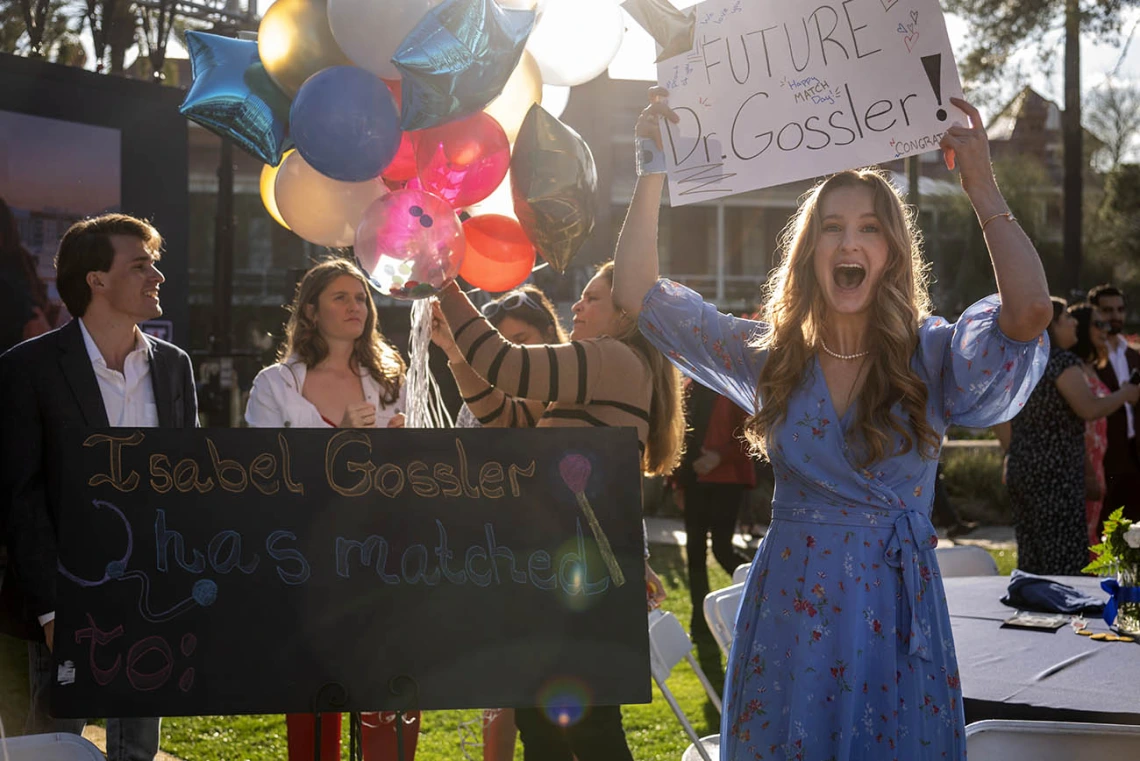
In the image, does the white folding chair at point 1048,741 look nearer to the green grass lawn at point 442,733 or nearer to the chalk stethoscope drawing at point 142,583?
the chalk stethoscope drawing at point 142,583

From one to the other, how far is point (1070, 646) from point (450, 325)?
192 cm

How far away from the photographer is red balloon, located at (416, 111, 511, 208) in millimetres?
2791

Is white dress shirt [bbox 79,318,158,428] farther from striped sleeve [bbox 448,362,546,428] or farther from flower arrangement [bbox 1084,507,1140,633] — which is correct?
flower arrangement [bbox 1084,507,1140,633]

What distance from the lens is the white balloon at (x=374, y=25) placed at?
271 centimetres

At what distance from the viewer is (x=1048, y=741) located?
2.32 m

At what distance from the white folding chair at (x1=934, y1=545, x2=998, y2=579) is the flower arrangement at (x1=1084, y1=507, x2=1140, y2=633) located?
1503mm

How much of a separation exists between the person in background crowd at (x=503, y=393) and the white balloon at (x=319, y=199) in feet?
1.57

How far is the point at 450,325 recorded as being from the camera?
288 centimetres

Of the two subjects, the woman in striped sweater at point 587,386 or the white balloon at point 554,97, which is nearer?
the woman in striped sweater at point 587,386

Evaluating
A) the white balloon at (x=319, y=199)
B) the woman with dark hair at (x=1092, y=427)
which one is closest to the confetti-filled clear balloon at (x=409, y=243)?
the white balloon at (x=319, y=199)

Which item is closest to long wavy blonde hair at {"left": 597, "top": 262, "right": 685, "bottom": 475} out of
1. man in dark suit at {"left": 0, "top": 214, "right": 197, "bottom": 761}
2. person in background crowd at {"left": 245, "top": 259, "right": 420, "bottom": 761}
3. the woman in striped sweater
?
the woman in striped sweater

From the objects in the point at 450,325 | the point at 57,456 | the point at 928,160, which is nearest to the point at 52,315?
the point at 57,456

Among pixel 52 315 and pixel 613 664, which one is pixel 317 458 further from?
pixel 52 315

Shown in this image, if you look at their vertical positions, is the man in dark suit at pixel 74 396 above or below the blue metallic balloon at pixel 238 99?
below
